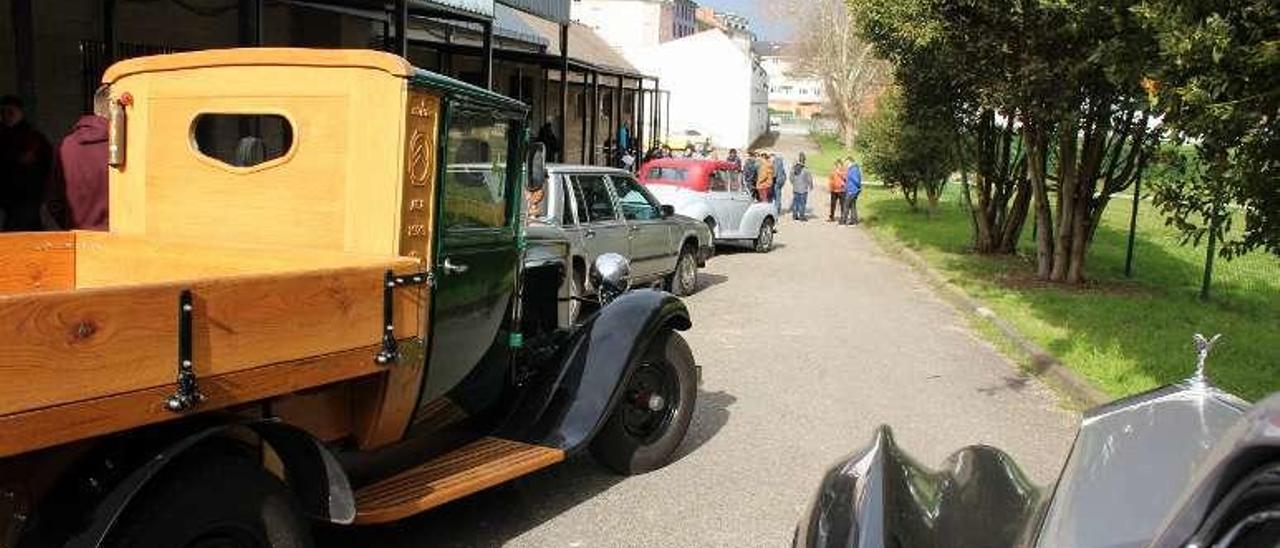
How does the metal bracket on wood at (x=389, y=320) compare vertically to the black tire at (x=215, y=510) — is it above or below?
above

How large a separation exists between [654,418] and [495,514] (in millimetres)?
1159

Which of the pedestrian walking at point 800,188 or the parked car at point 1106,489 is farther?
the pedestrian walking at point 800,188

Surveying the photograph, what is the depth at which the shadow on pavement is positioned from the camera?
503 cm

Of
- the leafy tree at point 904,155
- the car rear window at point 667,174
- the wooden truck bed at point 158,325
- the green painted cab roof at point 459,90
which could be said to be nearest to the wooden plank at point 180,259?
the wooden truck bed at point 158,325

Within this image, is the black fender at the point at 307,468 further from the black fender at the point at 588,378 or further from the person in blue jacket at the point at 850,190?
the person in blue jacket at the point at 850,190

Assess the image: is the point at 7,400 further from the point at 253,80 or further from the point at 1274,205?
A: the point at 1274,205

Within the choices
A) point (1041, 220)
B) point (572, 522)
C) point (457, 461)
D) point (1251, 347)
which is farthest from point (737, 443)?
point (1041, 220)

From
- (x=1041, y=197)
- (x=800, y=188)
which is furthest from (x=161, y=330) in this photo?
(x=800, y=188)

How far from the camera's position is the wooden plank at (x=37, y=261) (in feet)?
14.9

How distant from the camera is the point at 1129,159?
14.7m

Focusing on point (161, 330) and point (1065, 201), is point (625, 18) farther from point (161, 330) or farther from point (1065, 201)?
point (161, 330)

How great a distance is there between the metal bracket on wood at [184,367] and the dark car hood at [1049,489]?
1.81 meters

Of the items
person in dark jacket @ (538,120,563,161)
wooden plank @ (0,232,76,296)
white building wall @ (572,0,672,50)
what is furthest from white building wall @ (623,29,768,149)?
wooden plank @ (0,232,76,296)

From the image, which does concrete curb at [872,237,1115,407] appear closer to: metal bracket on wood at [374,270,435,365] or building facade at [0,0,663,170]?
metal bracket on wood at [374,270,435,365]
